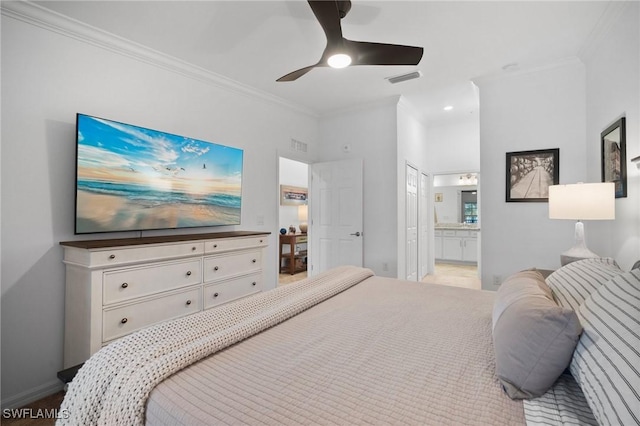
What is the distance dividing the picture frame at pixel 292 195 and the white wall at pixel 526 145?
3.30m

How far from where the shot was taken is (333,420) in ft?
2.45

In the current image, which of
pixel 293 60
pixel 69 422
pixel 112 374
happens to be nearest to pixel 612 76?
pixel 293 60

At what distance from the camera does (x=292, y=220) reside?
6.20m

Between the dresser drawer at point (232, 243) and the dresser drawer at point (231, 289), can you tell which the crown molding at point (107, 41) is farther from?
the dresser drawer at point (231, 289)

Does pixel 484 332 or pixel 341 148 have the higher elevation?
pixel 341 148

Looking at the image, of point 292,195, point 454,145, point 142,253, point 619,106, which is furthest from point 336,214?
point 619,106

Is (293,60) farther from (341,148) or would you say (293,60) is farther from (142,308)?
(142,308)

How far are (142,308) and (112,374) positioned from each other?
1447 millimetres

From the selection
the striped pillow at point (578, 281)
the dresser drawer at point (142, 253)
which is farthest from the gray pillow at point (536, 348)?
the dresser drawer at point (142, 253)

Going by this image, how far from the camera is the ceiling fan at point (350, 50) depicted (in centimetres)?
178

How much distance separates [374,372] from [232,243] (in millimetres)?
2164

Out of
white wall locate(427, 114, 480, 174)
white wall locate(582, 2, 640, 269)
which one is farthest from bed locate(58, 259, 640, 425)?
white wall locate(427, 114, 480, 174)

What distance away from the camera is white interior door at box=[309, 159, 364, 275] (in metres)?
4.28

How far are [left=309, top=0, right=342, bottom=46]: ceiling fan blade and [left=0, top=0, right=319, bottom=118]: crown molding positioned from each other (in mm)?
1767
